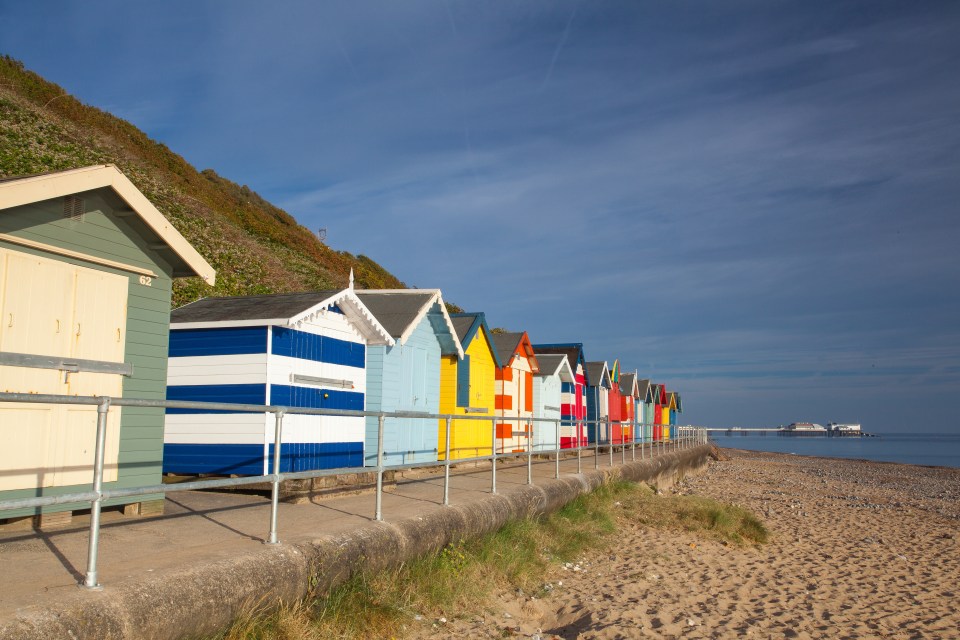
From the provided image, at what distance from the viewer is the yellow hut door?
655 centimetres

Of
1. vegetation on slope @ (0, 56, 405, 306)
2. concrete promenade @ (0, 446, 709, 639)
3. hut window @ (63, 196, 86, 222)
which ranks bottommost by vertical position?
concrete promenade @ (0, 446, 709, 639)

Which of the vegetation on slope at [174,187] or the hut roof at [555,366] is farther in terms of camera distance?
the vegetation on slope at [174,187]

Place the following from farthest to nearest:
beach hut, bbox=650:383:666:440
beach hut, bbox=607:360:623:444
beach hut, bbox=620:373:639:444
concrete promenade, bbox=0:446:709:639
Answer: beach hut, bbox=650:383:666:440 < beach hut, bbox=620:373:639:444 < beach hut, bbox=607:360:623:444 < concrete promenade, bbox=0:446:709:639

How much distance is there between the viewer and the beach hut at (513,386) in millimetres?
19719

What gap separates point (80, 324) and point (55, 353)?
366 millimetres

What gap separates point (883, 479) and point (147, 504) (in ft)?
143

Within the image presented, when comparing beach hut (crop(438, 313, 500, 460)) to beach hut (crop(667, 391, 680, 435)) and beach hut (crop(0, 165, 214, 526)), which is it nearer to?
beach hut (crop(0, 165, 214, 526))

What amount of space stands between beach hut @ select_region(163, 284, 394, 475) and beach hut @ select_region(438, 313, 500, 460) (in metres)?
4.84

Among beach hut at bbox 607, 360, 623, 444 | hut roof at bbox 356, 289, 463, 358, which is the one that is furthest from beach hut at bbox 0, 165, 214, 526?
beach hut at bbox 607, 360, 623, 444

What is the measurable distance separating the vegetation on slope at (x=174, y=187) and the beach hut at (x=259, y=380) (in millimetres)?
12020

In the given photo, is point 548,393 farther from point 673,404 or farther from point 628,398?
point 673,404

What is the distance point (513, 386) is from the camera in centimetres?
2067

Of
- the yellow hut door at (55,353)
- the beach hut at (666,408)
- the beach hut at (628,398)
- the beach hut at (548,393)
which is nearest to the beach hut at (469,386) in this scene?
the beach hut at (548,393)

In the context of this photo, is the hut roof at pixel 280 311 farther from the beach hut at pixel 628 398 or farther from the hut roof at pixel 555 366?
the beach hut at pixel 628 398
